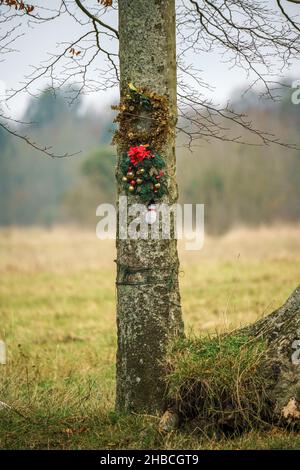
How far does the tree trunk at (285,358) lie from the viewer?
4719 mm

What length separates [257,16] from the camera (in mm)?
6438

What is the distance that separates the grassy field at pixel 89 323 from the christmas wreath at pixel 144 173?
102 cm

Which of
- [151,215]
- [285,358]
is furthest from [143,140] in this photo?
[285,358]

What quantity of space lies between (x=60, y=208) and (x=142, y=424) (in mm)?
55962

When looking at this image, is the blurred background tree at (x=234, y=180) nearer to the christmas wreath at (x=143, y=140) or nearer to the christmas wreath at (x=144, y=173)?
the christmas wreath at (x=143, y=140)

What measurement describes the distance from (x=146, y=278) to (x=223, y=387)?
3.89 ft

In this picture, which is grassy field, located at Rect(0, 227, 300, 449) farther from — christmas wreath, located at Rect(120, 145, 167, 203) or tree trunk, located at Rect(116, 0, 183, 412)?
christmas wreath, located at Rect(120, 145, 167, 203)

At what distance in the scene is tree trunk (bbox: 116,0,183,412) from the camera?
5375mm

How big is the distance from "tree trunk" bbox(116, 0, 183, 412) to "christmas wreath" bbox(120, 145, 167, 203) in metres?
0.11

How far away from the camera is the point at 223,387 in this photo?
4816mm

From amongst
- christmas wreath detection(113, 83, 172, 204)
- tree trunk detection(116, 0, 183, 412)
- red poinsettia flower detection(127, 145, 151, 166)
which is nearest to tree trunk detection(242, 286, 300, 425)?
tree trunk detection(116, 0, 183, 412)

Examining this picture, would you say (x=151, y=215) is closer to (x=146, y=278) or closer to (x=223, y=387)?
(x=146, y=278)

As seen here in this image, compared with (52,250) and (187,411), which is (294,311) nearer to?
(187,411)

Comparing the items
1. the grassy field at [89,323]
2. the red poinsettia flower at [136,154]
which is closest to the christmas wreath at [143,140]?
the red poinsettia flower at [136,154]
